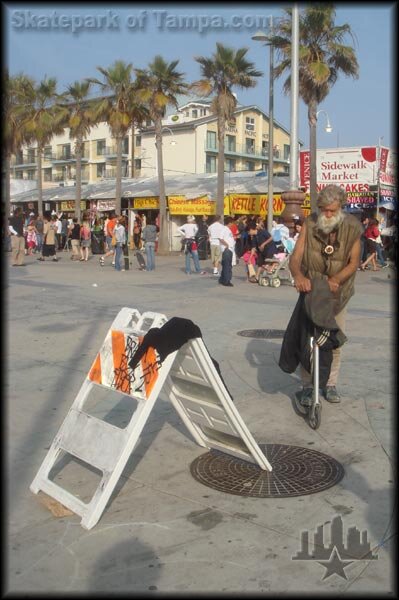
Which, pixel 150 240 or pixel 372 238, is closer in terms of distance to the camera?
pixel 150 240

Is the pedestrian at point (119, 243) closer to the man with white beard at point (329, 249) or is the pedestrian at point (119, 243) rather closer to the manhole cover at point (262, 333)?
the manhole cover at point (262, 333)

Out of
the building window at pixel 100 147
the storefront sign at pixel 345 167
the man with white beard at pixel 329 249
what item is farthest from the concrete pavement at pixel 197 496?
the building window at pixel 100 147

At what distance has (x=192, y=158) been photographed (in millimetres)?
57656

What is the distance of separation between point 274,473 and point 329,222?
197 cm

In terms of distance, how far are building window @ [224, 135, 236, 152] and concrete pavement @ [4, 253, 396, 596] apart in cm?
5677

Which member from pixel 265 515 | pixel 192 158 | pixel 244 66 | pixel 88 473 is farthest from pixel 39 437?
pixel 192 158

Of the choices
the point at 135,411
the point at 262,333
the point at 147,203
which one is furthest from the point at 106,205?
the point at 135,411

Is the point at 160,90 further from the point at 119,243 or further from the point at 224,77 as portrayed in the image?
the point at 119,243

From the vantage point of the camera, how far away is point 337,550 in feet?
10.4

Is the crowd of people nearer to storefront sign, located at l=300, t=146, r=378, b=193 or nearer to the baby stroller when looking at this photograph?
the baby stroller

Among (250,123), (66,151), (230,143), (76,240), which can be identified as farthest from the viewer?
(66,151)

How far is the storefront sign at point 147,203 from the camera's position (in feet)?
107

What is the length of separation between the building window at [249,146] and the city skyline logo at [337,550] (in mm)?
64001

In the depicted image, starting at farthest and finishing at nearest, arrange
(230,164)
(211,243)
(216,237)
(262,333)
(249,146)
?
(249,146)
(230,164)
(211,243)
(216,237)
(262,333)
